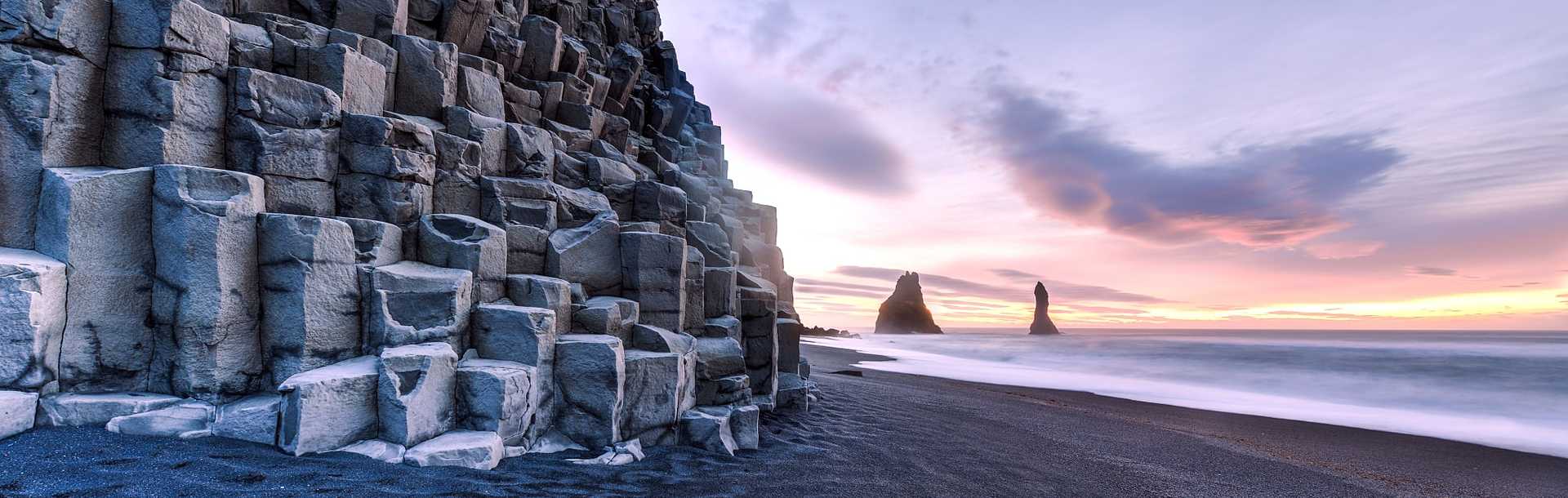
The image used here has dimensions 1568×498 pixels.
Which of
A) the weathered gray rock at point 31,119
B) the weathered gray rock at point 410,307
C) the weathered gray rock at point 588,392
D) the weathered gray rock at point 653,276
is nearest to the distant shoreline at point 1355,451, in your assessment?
the weathered gray rock at point 653,276

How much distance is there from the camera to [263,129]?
575 cm

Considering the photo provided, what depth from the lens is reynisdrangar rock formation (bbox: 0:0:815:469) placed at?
15.9ft

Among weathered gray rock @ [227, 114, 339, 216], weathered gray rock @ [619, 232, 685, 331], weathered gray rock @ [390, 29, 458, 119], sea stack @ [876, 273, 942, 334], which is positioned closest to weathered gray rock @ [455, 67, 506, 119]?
weathered gray rock @ [390, 29, 458, 119]

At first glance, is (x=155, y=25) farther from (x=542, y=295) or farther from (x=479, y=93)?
(x=542, y=295)

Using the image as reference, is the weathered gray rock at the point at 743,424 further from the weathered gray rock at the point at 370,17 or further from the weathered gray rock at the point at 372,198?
the weathered gray rock at the point at 370,17

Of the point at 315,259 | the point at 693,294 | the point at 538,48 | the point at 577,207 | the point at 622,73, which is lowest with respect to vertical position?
the point at 693,294

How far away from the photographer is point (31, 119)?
4.88 m

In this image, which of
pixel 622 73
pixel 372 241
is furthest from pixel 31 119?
pixel 622 73

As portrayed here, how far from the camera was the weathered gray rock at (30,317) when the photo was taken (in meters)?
4.39

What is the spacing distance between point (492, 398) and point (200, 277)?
8.66 feet

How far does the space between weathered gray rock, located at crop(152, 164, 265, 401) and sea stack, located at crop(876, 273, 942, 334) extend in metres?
100

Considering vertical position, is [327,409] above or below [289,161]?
below

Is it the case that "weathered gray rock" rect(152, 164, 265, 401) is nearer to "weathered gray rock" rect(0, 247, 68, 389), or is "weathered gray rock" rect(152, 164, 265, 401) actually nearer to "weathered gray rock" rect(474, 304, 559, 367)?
"weathered gray rock" rect(0, 247, 68, 389)

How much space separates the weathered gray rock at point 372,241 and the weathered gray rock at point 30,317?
6.29ft
